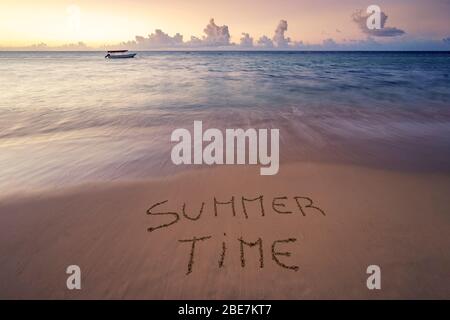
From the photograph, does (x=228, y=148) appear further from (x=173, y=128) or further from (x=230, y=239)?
(x=230, y=239)

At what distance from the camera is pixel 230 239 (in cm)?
354

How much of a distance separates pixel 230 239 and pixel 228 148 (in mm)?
3438

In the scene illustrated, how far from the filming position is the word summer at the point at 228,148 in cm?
599

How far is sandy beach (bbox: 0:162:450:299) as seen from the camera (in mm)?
2945

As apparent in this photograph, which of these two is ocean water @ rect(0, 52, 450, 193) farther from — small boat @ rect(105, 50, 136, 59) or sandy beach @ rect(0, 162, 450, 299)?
small boat @ rect(105, 50, 136, 59)

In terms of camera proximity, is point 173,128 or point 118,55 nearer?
point 173,128

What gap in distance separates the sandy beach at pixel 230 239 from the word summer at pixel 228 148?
92 centimetres

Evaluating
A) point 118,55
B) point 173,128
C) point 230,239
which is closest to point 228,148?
point 173,128

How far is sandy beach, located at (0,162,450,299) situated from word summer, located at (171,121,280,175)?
92 centimetres

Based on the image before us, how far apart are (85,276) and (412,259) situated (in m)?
3.34

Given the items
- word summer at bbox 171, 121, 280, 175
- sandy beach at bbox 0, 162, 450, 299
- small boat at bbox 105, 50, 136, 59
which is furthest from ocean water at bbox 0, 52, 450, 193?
small boat at bbox 105, 50, 136, 59
